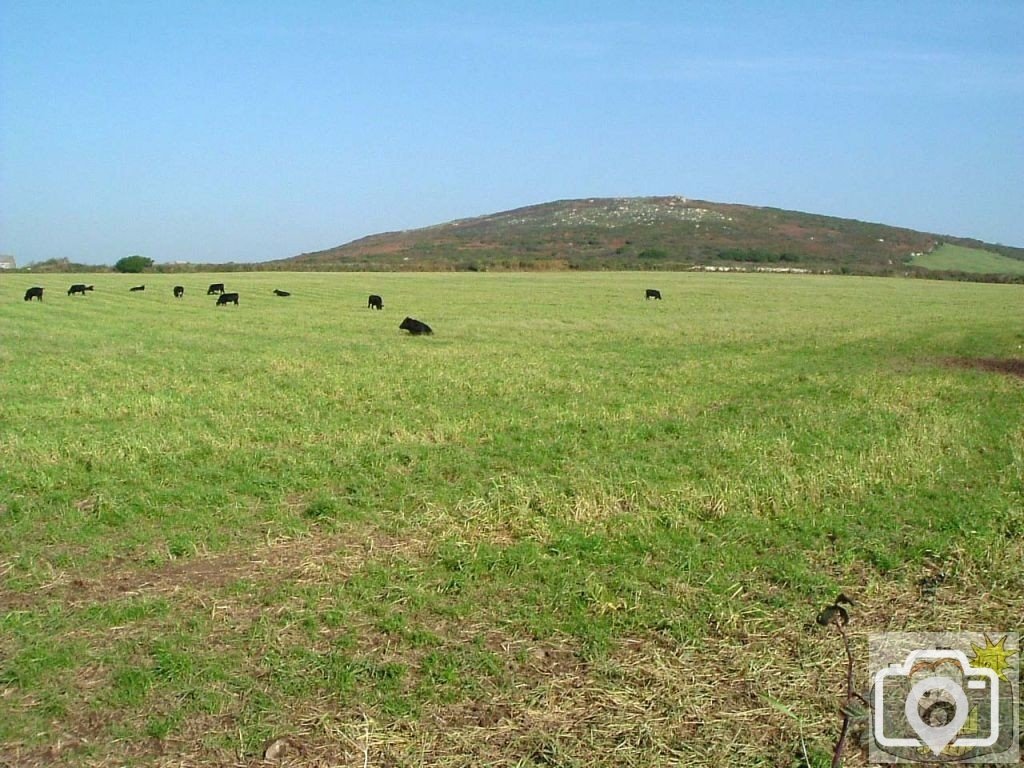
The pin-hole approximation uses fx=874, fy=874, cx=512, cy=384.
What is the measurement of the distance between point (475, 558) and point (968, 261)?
104 meters

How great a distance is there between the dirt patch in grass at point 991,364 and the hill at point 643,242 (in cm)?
7093

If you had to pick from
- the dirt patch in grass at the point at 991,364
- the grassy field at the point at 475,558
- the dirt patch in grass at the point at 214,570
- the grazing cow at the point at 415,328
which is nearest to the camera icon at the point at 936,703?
the grassy field at the point at 475,558

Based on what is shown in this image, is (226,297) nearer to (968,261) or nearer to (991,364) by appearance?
(991,364)

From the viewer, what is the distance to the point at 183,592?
6441mm

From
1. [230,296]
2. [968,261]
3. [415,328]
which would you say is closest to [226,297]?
[230,296]

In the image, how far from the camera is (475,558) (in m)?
7.08

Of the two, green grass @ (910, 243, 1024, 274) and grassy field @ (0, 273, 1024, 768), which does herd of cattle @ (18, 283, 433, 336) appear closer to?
grassy field @ (0, 273, 1024, 768)

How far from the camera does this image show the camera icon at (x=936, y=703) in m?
4.55

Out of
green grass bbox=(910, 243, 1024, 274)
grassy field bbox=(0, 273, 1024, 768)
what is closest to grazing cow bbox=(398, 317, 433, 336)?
grassy field bbox=(0, 273, 1024, 768)

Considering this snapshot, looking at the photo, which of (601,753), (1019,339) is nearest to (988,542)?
(601,753)

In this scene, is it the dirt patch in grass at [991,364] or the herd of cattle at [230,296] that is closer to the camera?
the dirt patch in grass at [991,364]

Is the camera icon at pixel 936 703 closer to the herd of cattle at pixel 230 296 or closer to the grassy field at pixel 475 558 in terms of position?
the grassy field at pixel 475 558

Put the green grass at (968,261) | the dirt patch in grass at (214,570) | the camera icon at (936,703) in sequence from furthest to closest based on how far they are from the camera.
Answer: the green grass at (968,261) < the dirt patch in grass at (214,570) < the camera icon at (936,703)

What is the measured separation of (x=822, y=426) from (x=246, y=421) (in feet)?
27.3
